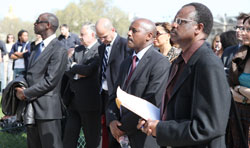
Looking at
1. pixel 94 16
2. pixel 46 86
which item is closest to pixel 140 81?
pixel 46 86

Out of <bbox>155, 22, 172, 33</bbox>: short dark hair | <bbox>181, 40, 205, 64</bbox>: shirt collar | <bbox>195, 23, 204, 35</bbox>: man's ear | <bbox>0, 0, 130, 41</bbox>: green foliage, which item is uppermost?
<bbox>195, 23, 204, 35</bbox>: man's ear

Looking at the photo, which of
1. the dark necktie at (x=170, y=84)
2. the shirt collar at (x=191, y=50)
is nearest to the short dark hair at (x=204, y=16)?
the shirt collar at (x=191, y=50)

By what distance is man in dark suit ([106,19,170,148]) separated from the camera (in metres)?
3.23

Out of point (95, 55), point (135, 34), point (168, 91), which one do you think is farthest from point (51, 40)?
point (168, 91)

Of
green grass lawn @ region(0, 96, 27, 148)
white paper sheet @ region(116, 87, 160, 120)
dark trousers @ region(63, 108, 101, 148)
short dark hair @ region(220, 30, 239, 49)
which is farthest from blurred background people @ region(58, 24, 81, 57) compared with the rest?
white paper sheet @ region(116, 87, 160, 120)

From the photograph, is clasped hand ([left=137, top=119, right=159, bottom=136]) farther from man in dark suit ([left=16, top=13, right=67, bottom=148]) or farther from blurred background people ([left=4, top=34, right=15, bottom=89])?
blurred background people ([left=4, top=34, right=15, bottom=89])

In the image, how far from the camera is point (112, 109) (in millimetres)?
3496

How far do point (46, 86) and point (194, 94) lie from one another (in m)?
2.92

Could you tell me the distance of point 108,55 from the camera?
4.88 meters

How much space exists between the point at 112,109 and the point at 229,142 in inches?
49.0

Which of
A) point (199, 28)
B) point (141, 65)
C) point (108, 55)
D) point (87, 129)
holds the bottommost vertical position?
point (87, 129)

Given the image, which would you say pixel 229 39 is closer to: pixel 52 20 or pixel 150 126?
pixel 52 20

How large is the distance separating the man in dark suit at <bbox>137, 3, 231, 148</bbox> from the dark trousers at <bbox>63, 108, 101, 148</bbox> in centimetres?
289

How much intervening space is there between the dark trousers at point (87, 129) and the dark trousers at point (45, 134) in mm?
372
